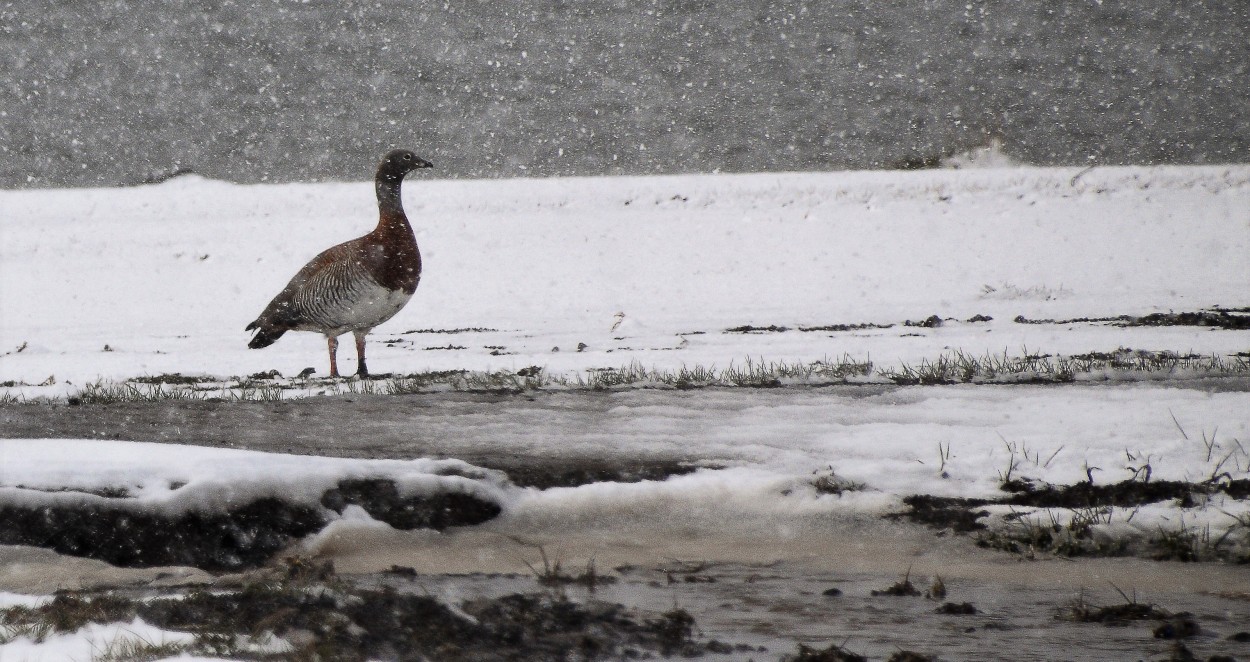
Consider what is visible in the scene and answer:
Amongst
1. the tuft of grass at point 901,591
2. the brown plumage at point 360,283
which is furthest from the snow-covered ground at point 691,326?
the brown plumage at point 360,283

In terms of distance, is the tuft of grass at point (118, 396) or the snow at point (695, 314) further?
the tuft of grass at point (118, 396)

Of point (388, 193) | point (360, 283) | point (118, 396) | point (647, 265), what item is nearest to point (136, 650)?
point (118, 396)

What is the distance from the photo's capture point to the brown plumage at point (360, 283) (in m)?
10.1

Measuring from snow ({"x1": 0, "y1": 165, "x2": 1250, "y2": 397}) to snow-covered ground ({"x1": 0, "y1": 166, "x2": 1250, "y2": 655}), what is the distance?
114 millimetres

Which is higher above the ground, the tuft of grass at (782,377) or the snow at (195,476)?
the tuft of grass at (782,377)

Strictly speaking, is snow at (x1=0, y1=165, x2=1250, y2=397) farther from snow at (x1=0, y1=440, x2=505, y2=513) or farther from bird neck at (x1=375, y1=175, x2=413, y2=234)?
snow at (x1=0, y1=440, x2=505, y2=513)

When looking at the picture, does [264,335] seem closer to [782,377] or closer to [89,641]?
[782,377]

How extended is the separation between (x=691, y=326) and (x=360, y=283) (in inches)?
342

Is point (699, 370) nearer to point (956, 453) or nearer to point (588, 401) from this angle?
point (588, 401)

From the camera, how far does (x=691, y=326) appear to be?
711 inches

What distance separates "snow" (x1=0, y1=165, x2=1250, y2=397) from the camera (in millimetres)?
14062

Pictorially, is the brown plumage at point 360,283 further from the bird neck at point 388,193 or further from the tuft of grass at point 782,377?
the tuft of grass at point 782,377

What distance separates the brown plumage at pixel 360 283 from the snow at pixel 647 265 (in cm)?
134

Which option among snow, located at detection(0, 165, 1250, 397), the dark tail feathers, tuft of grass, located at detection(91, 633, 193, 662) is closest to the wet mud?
tuft of grass, located at detection(91, 633, 193, 662)
